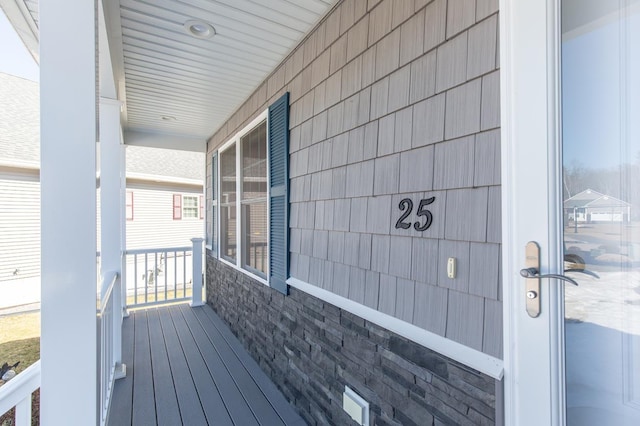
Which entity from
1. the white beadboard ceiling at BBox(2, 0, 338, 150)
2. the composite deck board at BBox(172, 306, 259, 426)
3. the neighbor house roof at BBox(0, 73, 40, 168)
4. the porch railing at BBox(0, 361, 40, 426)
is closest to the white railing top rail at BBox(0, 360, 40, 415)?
the porch railing at BBox(0, 361, 40, 426)

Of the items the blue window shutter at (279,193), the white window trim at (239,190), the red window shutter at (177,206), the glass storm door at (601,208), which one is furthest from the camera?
the red window shutter at (177,206)

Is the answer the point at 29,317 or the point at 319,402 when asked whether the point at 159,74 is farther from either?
the point at 319,402

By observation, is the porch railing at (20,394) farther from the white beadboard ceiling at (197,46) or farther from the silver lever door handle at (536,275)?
the white beadboard ceiling at (197,46)

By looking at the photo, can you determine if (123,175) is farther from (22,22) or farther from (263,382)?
(263,382)

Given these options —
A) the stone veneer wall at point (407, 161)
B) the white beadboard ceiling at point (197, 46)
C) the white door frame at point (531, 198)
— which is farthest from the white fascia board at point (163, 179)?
the white door frame at point (531, 198)

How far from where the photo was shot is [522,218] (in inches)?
41.4

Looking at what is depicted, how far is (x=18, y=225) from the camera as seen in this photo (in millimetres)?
1559

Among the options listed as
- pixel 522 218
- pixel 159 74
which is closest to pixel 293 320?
pixel 522 218

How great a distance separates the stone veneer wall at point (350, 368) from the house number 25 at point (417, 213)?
20.8 inches

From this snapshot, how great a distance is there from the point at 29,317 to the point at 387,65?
2586 mm

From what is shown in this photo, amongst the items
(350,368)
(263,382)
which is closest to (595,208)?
(350,368)

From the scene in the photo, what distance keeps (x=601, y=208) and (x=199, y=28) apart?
2585 mm

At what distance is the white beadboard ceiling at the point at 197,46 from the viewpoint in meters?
2.05

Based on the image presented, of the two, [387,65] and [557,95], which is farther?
[387,65]
